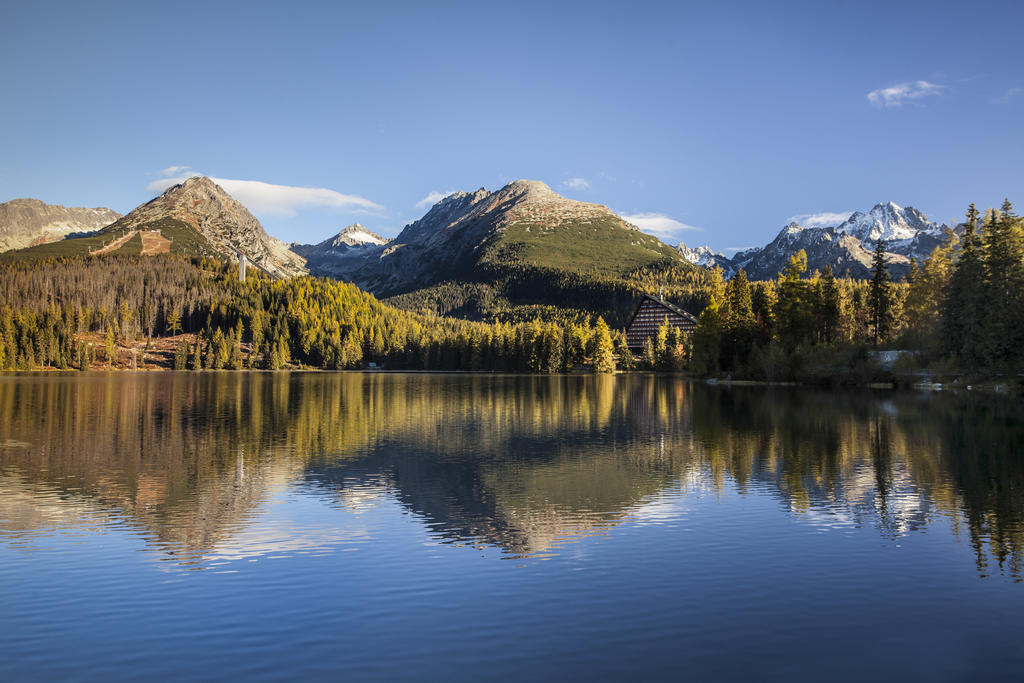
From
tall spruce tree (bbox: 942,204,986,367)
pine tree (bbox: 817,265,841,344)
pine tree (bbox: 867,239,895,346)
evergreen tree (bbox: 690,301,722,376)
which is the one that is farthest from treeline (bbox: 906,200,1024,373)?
evergreen tree (bbox: 690,301,722,376)

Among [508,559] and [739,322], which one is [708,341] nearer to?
[739,322]

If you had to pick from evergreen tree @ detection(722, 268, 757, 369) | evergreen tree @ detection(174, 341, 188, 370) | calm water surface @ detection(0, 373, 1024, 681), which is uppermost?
evergreen tree @ detection(722, 268, 757, 369)

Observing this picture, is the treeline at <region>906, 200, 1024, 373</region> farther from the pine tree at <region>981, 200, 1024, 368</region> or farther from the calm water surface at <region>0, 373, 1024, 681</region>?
the calm water surface at <region>0, 373, 1024, 681</region>

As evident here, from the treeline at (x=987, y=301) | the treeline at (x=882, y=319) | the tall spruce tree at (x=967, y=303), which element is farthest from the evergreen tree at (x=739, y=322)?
the tall spruce tree at (x=967, y=303)

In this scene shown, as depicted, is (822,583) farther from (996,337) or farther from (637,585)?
(996,337)

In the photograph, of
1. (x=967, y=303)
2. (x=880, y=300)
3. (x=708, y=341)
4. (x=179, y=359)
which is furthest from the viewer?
(x=179, y=359)

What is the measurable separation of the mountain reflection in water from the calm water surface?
205 millimetres

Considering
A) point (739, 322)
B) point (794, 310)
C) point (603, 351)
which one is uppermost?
point (794, 310)

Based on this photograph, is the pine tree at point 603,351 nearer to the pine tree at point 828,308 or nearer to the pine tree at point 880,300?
the pine tree at point 828,308

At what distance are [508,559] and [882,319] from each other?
113 m

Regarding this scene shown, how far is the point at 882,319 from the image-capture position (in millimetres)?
111500

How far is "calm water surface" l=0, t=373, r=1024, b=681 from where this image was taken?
41.0 ft

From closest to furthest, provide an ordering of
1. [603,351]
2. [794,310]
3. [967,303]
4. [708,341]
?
[967,303] < [794,310] < [708,341] < [603,351]

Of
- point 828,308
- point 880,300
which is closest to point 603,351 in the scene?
point 828,308
